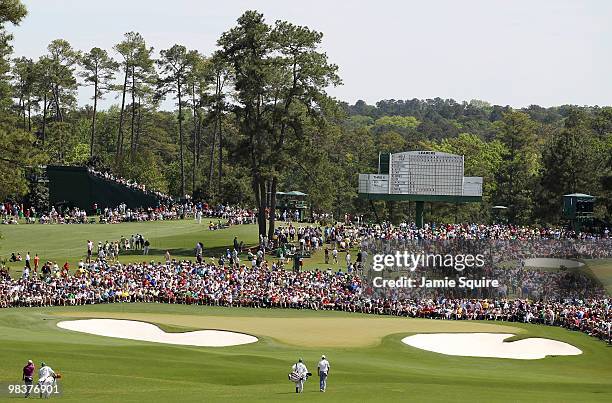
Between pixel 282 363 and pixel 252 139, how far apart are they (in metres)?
43.3

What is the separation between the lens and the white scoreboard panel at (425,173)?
76188 millimetres

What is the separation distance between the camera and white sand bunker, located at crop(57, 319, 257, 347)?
42.8m

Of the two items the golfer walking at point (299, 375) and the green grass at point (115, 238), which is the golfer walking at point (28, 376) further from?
the green grass at point (115, 238)

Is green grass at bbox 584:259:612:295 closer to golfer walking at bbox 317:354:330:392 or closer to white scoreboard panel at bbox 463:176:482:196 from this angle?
white scoreboard panel at bbox 463:176:482:196

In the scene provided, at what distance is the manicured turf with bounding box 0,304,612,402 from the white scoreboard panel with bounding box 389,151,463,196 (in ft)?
85.0

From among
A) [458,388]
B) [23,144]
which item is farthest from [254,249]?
[458,388]

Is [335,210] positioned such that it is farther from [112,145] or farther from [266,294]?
[266,294]

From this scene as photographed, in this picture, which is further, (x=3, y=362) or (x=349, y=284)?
(x=349, y=284)

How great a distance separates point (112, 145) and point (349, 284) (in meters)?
100

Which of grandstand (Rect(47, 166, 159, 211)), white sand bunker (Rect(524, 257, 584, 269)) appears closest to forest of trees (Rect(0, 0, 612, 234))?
grandstand (Rect(47, 166, 159, 211))

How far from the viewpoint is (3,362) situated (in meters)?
31.7

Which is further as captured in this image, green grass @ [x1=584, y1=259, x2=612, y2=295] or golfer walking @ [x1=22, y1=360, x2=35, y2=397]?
green grass @ [x1=584, y1=259, x2=612, y2=295]

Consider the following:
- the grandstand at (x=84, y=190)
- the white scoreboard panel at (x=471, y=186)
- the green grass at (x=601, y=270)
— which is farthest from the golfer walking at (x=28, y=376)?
the grandstand at (x=84, y=190)

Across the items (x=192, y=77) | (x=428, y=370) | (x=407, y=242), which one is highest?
(x=192, y=77)
